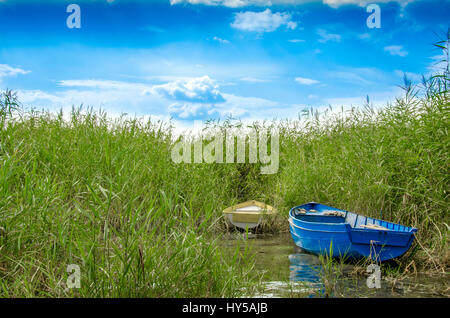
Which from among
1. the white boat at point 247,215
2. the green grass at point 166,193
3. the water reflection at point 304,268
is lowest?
the water reflection at point 304,268

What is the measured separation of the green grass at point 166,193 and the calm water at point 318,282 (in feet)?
1.22

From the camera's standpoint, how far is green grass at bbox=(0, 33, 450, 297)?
3.36m

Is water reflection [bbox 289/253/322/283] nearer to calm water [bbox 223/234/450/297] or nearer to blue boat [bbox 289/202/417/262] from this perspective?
calm water [bbox 223/234/450/297]

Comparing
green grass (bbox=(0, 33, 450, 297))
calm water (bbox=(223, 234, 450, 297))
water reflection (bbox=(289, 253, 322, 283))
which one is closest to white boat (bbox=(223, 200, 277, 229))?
green grass (bbox=(0, 33, 450, 297))

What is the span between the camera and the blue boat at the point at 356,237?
232 inches

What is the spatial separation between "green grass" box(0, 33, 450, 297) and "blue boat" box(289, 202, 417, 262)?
38 cm

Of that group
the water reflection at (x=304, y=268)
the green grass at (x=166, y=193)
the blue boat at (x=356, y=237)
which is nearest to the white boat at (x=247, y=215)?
the green grass at (x=166, y=193)

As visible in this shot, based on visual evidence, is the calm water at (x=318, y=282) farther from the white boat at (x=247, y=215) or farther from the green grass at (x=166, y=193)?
the white boat at (x=247, y=215)

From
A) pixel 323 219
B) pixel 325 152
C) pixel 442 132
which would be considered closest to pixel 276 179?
pixel 325 152

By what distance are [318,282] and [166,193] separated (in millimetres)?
2501

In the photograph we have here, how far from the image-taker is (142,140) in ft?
27.2
